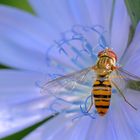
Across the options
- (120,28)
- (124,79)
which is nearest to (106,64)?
(124,79)

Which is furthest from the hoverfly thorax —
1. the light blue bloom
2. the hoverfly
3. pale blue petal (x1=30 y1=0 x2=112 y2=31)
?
pale blue petal (x1=30 y1=0 x2=112 y2=31)

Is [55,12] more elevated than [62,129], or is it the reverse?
[55,12]

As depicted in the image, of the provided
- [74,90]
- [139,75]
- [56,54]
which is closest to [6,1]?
[56,54]

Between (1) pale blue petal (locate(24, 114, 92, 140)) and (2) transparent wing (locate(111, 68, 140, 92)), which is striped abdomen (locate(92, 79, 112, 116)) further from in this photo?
(1) pale blue petal (locate(24, 114, 92, 140))

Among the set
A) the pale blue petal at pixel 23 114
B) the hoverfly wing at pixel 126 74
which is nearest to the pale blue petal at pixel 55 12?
the pale blue petal at pixel 23 114

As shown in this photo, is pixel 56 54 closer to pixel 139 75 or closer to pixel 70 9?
pixel 70 9

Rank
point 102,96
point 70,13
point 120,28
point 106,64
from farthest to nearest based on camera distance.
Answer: point 70,13 → point 120,28 → point 106,64 → point 102,96

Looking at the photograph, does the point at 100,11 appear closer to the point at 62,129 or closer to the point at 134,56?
the point at 134,56

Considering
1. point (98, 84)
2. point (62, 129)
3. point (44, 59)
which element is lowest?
point (62, 129)

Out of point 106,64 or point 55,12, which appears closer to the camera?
point 106,64
